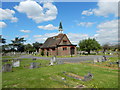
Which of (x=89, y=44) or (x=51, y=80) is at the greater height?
(x=89, y=44)

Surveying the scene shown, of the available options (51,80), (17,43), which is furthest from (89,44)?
(17,43)

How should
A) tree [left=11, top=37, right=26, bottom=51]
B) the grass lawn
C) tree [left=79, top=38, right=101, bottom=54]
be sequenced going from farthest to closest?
tree [left=11, top=37, right=26, bottom=51] < tree [left=79, top=38, right=101, bottom=54] < the grass lawn

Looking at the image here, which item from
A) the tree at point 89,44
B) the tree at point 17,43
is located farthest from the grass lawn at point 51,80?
the tree at point 17,43

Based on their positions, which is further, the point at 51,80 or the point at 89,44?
the point at 89,44

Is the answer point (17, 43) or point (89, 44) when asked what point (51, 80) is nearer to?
point (89, 44)

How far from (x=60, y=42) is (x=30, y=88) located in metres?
33.3

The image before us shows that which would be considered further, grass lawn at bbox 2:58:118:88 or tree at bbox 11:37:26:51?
tree at bbox 11:37:26:51

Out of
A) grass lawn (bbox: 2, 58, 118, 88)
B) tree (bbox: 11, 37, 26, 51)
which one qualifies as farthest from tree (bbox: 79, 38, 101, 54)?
tree (bbox: 11, 37, 26, 51)

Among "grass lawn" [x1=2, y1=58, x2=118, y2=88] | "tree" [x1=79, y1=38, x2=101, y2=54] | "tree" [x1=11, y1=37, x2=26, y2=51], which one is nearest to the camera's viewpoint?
"grass lawn" [x1=2, y1=58, x2=118, y2=88]

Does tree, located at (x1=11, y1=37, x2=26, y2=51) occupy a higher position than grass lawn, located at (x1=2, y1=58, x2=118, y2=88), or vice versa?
tree, located at (x1=11, y1=37, x2=26, y2=51)

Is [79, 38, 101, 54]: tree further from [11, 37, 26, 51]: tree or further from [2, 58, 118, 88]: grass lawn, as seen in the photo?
[11, 37, 26, 51]: tree

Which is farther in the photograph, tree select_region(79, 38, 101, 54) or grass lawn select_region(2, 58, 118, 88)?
tree select_region(79, 38, 101, 54)

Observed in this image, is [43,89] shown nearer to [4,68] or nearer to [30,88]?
[30,88]

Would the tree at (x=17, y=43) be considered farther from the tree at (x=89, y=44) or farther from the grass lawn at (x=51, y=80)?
the grass lawn at (x=51, y=80)
